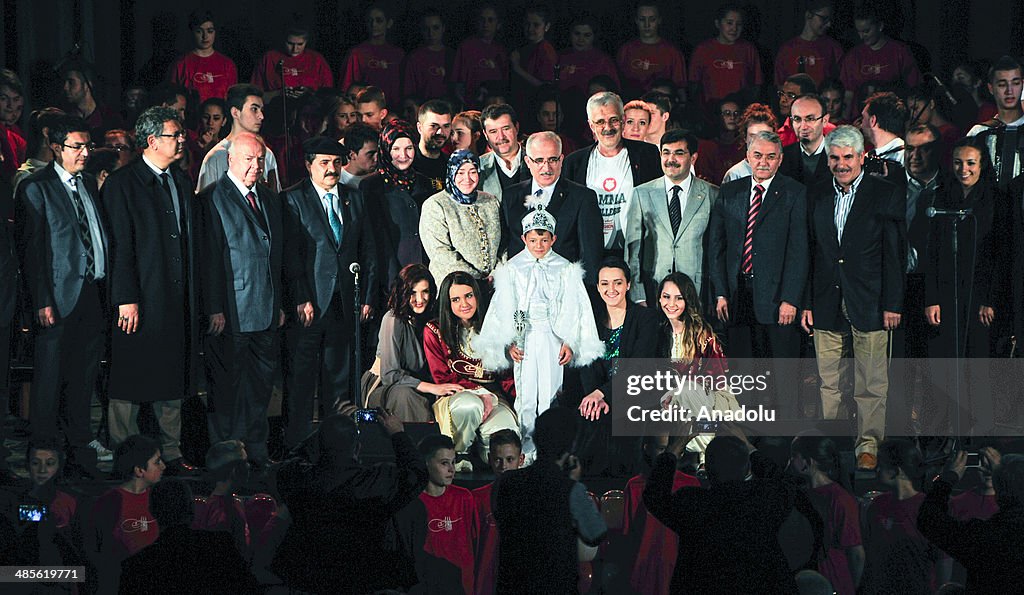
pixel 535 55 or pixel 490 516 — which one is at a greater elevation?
pixel 535 55

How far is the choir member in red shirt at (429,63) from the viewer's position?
34.8 feet

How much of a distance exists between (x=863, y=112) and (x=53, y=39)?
537 centimetres

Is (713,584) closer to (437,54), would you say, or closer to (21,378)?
(21,378)

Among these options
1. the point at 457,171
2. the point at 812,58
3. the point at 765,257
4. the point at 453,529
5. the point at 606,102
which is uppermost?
the point at 812,58

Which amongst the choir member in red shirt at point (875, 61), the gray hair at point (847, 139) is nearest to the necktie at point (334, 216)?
the gray hair at point (847, 139)

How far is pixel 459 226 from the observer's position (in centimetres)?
857

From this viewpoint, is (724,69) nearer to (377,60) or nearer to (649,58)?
(649,58)

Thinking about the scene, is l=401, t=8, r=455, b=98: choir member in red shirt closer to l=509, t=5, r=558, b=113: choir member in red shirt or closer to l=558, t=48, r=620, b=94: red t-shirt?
l=509, t=5, r=558, b=113: choir member in red shirt

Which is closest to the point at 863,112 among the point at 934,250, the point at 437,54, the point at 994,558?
the point at 934,250

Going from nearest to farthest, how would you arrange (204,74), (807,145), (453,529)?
(453,529)
(807,145)
(204,74)

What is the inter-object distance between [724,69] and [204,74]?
346 cm

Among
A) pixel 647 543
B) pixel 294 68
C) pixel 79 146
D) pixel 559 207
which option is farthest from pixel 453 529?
pixel 294 68

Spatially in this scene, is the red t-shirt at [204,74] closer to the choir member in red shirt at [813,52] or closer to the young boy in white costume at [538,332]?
the young boy in white costume at [538,332]

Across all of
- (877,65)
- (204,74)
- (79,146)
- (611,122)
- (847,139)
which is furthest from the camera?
(877,65)
